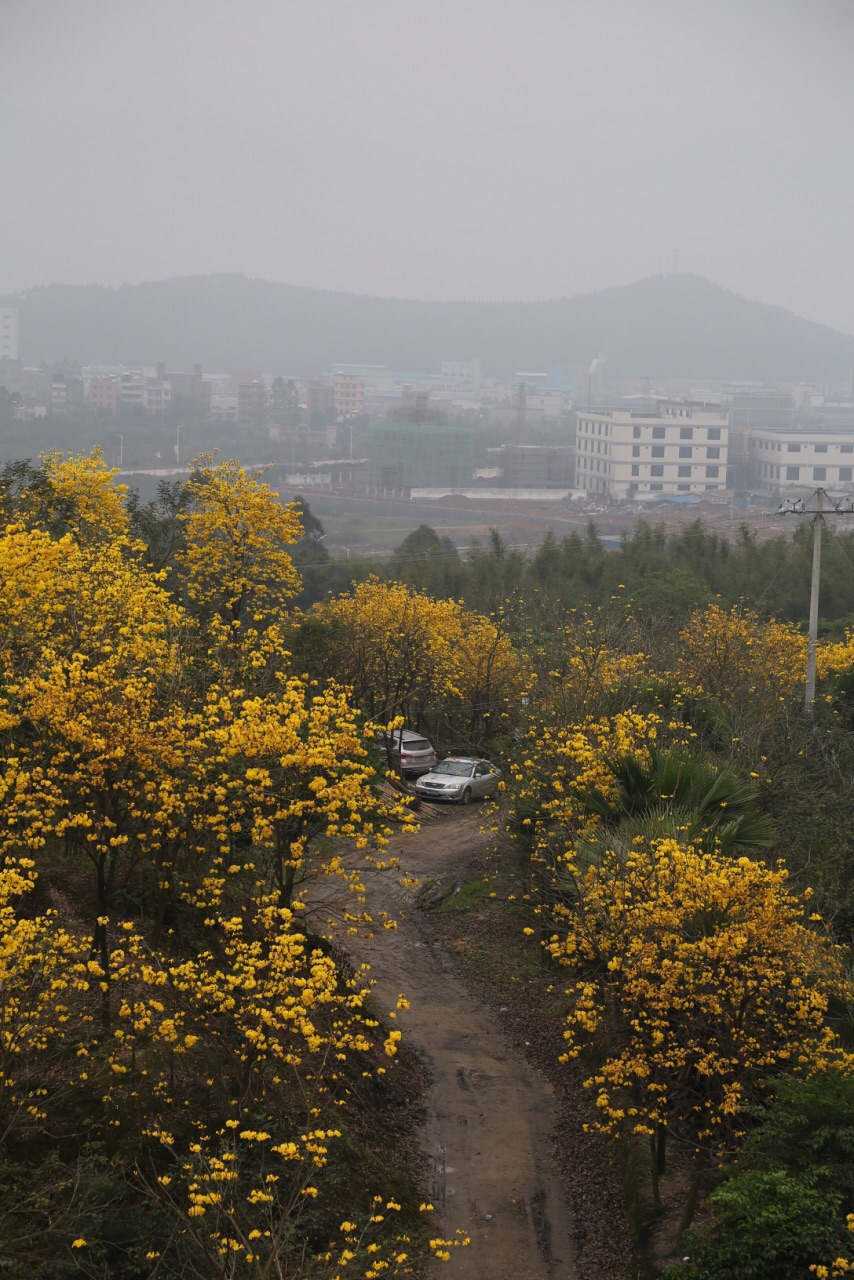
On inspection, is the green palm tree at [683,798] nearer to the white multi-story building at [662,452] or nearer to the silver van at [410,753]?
the silver van at [410,753]

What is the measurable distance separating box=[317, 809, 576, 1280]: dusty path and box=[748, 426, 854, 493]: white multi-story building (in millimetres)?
139861

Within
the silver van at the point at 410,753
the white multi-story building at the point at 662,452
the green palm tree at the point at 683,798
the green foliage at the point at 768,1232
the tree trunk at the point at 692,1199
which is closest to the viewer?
the green foliage at the point at 768,1232

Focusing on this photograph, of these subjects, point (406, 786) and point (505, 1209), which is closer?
point (505, 1209)

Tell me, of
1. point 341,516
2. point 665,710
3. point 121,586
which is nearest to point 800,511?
point 665,710

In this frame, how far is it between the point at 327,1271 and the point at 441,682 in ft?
81.7

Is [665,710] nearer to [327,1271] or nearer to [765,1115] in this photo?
[765,1115]

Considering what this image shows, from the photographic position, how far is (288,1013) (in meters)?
10.3

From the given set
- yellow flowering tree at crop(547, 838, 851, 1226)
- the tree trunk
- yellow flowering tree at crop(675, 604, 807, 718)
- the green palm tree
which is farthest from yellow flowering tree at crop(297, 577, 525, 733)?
the tree trunk

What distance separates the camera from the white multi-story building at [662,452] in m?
146

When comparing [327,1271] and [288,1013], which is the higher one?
[288,1013]

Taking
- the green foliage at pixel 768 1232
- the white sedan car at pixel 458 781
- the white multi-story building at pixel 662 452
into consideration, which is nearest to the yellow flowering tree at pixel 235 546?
the white sedan car at pixel 458 781

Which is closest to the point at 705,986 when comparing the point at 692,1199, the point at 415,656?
the point at 692,1199

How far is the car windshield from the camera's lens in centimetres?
3114

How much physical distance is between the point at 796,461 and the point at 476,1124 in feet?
489
